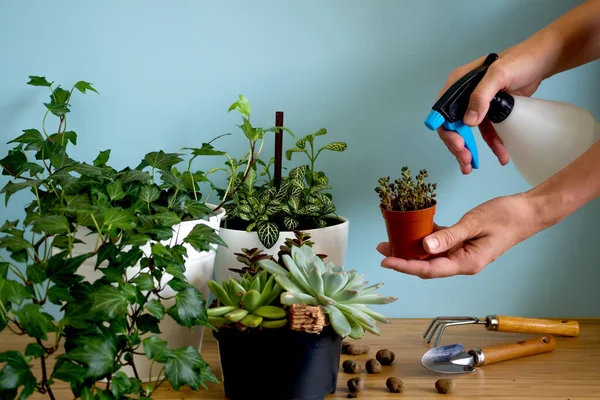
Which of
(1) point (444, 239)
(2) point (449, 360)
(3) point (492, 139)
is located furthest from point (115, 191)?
(3) point (492, 139)

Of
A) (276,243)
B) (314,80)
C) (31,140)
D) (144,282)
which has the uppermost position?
(314,80)

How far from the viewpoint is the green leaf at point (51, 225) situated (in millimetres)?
781

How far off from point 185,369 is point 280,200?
479mm

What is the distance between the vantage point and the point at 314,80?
133 centimetres

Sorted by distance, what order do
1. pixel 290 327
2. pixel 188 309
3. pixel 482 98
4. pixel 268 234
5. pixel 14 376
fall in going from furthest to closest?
1. pixel 268 234
2. pixel 482 98
3. pixel 290 327
4. pixel 188 309
5. pixel 14 376

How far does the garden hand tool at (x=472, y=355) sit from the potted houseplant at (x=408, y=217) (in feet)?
0.59

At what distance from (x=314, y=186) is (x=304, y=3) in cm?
37

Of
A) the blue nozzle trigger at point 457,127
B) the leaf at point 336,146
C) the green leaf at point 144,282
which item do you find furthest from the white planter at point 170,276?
the blue nozzle trigger at point 457,127

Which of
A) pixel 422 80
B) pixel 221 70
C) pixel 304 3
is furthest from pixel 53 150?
pixel 422 80

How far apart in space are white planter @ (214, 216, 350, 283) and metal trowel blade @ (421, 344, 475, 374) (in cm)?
22

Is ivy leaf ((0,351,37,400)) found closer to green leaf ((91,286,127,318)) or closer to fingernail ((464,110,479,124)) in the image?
green leaf ((91,286,127,318))

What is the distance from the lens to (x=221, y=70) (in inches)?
51.9

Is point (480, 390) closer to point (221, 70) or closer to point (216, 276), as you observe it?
point (216, 276)

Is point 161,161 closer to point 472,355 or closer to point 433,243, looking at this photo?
point 433,243
